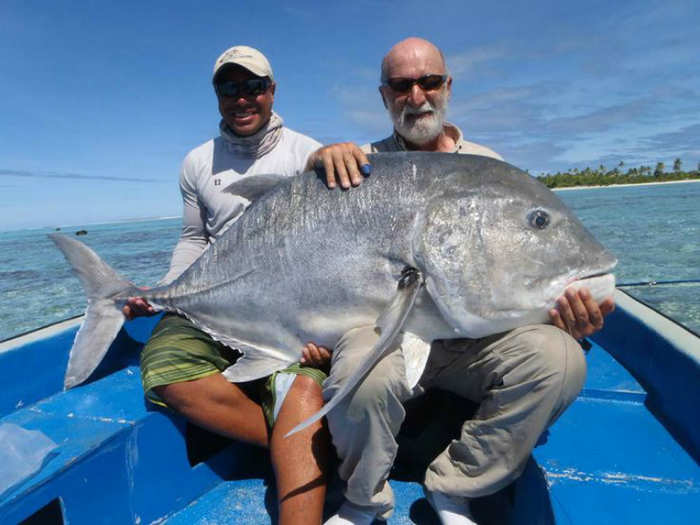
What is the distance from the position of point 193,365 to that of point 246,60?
6.16 ft

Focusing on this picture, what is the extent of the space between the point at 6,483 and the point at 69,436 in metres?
0.34

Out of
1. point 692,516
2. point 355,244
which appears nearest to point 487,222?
point 355,244

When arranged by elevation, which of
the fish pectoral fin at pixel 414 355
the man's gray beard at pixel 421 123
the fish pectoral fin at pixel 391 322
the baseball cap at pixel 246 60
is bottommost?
the fish pectoral fin at pixel 414 355

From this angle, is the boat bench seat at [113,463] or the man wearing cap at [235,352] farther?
the man wearing cap at [235,352]

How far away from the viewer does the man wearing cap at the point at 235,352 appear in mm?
1938

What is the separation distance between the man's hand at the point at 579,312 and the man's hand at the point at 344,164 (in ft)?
3.01

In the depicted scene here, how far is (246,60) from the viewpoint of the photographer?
2930 mm

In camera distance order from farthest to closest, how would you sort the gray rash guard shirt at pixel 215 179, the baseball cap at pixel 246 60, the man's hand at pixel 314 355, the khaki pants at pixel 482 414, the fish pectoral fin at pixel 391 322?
the gray rash guard shirt at pixel 215 179 < the baseball cap at pixel 246 60 < the man's hand at pixel 314 355 < the khaki pants at pixel 482 414 < the fish pectoral fin at pixel 391 322

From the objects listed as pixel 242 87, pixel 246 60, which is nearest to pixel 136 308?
pixel 242 87

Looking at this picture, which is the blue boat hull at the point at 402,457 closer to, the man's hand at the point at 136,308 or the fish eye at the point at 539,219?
the man's hand at the point at 136,308

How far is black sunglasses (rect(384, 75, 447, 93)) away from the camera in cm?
268

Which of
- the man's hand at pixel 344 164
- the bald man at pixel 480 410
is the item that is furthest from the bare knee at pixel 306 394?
the man's hand at pixel 344 164

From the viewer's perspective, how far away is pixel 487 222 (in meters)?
1.77

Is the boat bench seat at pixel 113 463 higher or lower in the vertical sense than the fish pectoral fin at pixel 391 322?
lower
